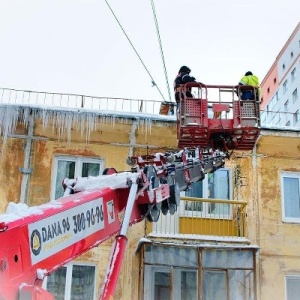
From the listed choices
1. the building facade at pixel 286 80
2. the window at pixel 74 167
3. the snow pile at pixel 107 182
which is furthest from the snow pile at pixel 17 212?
the building facade at pixel 286 80

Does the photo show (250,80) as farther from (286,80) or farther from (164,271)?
(286,80)

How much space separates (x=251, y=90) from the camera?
11.7 meters

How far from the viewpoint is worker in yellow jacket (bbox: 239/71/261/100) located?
11586 mm

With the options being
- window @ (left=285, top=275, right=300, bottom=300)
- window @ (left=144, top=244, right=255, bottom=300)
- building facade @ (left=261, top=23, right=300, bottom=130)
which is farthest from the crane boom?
building facade @ (left=261, top=23, right=300, bottom=130)

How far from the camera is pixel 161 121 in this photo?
15242mm

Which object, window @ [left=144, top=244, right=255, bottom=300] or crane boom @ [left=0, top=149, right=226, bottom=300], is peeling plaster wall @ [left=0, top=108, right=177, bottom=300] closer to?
window @ [left=144, top=244, right=255, bottom=300]

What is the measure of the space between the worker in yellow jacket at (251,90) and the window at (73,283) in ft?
18.6

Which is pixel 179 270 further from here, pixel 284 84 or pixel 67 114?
pixel 284 84

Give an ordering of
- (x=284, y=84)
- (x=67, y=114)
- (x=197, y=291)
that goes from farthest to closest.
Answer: (x=284, y=84)
(x=67, y=114)
(x=197, y=291)

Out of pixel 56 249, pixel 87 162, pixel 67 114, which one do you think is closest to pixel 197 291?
pixel 87 162

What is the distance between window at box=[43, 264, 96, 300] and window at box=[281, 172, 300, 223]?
5.17 metres

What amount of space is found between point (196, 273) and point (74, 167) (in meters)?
4.06

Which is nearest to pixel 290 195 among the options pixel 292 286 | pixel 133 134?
pixel 292 286

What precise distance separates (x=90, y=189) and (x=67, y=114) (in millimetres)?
8890
